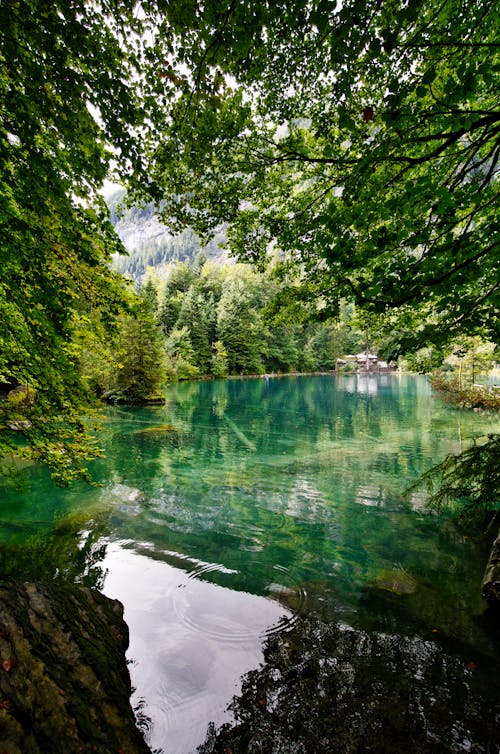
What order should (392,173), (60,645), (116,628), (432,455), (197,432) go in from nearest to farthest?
(60,645) → (116,628) → (392,173) → (432,455) → (197,432)

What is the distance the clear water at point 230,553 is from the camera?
3.89m

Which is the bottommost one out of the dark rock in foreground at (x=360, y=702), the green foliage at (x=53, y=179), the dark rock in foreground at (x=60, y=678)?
the dark rock in foreground at (x=360, y=702)

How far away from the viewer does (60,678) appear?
255cm

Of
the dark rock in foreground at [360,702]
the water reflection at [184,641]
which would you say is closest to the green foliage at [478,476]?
the dark rock in foreground at [360,702]

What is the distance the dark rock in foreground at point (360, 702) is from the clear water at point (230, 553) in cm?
27

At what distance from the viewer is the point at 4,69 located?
3352 millimetres

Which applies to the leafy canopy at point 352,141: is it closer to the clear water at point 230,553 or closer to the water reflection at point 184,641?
the clear water at point 230,553

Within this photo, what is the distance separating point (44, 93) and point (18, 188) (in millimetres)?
907

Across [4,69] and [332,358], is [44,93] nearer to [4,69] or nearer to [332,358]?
[4,69]

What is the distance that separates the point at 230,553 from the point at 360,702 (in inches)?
138

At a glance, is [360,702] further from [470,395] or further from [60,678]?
[470,395]

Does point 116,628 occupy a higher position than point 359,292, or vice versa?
point 359,292

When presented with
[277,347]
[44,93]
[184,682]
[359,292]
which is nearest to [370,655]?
[184,682]

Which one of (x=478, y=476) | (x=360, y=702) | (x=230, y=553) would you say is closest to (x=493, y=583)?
(x=478, y=476)
